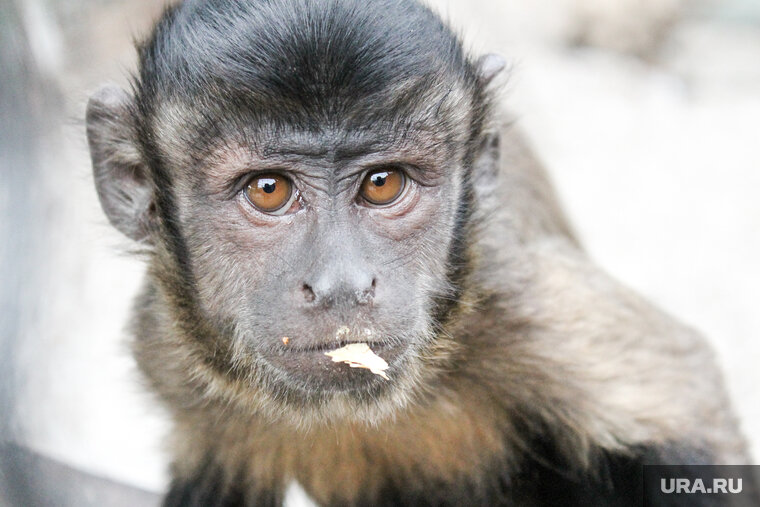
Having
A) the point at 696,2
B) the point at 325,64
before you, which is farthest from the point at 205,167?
the point at 696,2

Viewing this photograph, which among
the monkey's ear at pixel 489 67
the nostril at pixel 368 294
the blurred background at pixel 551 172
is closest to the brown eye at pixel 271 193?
the nostril at pixel 368 294

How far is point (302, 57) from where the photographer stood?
4.07 meters

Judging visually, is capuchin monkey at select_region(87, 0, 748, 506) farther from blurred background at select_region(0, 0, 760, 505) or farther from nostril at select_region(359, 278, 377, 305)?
blurred background at select_region(0, 0, 760, 505)

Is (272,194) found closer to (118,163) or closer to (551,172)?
(118,163)

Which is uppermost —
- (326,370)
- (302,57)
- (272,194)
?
(302,57)

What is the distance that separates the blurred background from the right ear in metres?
0.27

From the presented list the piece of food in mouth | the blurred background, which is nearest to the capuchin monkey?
the piece of food in mouth

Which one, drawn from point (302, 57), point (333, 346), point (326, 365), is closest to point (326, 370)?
point (326, 365)

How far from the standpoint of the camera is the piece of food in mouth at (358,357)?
3.93 meters

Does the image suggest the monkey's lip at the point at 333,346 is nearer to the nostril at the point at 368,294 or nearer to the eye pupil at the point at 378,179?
the nostril at the point at 368,294

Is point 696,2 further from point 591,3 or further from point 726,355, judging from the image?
point 726,355

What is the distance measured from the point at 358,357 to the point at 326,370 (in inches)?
6.4

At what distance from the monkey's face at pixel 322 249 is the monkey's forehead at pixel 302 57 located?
6.8 inches

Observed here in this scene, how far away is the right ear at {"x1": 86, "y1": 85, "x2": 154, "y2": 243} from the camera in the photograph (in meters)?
4.63
